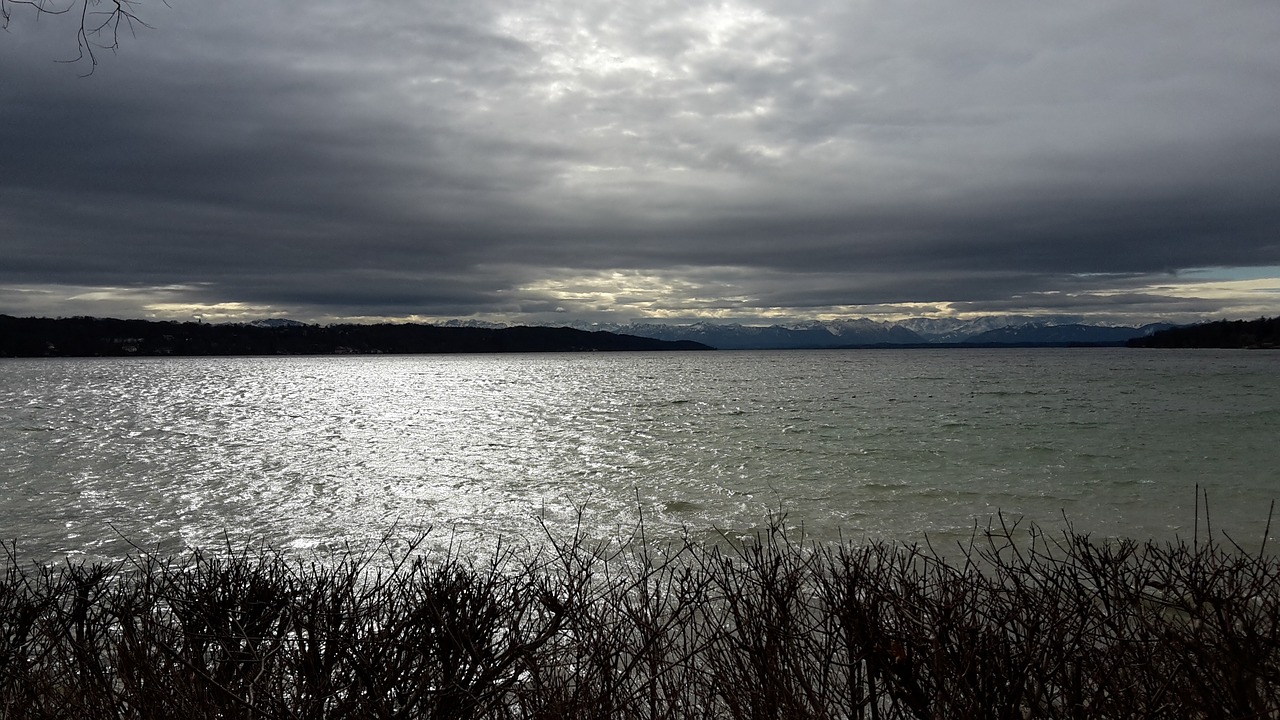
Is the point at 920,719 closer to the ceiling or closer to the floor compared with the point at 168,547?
closer to the ceiling

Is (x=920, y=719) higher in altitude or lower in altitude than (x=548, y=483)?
higher

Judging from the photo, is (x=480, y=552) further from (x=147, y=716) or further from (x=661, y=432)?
(x=661, y=432)

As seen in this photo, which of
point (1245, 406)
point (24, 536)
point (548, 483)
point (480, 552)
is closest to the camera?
point (480, 552)

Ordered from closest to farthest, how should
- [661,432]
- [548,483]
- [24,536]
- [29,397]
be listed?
1. [24,536]
2. [548,483]
3. [661,432]
4. [29,397]

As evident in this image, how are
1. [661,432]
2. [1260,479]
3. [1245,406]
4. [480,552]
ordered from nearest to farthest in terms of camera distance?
[480,552]
[1260,479]
[661,432]
[1245,406]

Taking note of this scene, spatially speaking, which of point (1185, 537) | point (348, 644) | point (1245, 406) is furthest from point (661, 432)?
point (1245, 406)

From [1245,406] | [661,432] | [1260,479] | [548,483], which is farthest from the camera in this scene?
[1245,406]

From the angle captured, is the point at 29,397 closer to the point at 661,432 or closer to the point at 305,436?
the point at 305,436

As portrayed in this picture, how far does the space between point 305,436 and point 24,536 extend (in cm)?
2787

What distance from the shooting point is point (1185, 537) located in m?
17.8

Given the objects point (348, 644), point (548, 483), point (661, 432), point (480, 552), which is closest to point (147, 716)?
point (348, 644)

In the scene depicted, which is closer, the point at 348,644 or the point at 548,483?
the point at 348,644

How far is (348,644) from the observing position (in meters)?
5.10

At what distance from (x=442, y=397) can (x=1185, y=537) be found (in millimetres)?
80770
